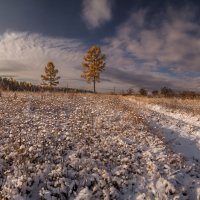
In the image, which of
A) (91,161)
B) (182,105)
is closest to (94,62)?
(182,105)

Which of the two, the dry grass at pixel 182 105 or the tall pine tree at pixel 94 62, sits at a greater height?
the tall pine tree at pixel 94 62

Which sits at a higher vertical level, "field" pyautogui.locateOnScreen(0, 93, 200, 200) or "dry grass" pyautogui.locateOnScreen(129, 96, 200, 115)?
"dry grass" pyautogui.locateOnScreen(129, 96, 200, 115)

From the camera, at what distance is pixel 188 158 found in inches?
372

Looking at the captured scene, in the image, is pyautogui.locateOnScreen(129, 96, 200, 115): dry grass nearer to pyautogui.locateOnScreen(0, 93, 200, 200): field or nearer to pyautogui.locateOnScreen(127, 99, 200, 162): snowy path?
pyautogui.locateOnScreen(127, 99, 200, 162): snowy path

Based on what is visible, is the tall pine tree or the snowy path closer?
the snowy path

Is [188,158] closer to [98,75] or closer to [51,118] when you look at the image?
[51,118]

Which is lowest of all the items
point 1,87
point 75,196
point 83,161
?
point 75,196

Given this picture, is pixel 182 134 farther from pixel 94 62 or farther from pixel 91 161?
pixel 94 62

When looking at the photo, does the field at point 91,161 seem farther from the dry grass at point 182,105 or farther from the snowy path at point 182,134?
the dry grass at point 182,105

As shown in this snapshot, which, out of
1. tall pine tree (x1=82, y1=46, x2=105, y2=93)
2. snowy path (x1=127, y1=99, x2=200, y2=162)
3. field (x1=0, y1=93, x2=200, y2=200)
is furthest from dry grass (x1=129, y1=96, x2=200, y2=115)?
tall pine tree (x1=82, y1=46, x2=105, y2=93)

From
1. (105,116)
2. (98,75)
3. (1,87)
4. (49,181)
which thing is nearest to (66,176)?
(49,181)

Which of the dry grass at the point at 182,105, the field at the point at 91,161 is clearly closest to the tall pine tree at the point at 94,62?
the dry grass at the point at 182,105

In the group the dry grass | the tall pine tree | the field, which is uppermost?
the tall pine tree

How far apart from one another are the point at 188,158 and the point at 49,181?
18.2 feet
